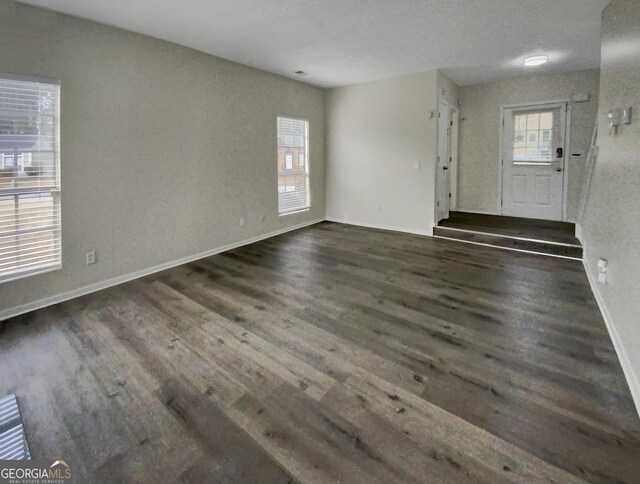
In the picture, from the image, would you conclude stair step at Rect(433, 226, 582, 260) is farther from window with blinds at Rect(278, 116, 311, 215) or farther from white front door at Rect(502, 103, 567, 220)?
window with blinds at Rect(278, 116, 311, 215)

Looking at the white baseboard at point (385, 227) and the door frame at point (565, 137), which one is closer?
the door frame at point (565, 137)

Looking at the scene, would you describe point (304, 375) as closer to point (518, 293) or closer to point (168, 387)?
point (168, 387)

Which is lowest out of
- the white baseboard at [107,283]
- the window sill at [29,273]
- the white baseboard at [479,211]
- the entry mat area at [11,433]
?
the entry mat area at [11,433]

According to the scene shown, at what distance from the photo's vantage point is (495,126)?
6434 mm

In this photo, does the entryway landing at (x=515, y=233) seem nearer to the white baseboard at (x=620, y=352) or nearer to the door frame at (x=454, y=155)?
the door frame at (x=454, y=155)

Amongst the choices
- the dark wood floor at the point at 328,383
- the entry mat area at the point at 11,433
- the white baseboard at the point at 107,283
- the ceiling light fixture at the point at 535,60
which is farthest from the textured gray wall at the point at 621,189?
the white baseboard at the point at 107,283

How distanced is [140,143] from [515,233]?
527 cm

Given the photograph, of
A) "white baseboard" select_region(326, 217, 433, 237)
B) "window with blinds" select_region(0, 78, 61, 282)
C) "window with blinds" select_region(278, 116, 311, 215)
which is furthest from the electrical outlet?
"window with blinds" select_region(0, 78, 61, 282)

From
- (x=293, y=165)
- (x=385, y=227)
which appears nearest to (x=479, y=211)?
(x=385, y=227)

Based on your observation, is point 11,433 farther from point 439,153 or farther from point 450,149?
point 450,149

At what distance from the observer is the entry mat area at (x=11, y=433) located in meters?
1.59

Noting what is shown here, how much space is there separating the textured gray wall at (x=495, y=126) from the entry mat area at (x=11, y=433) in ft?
23.5

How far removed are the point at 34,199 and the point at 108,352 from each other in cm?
178

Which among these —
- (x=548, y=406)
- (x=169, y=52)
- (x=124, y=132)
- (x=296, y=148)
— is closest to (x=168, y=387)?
(x=548, y=406)
